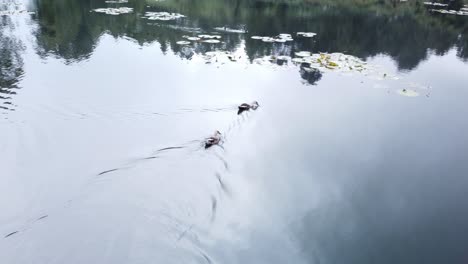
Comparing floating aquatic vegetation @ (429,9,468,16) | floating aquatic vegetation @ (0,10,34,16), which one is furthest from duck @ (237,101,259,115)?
floating aquatic vegetation @ (429,9,468,16)

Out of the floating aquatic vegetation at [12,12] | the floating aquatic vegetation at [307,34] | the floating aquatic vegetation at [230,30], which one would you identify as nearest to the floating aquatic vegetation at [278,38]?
the floating aquatic vegetation at [307,34]

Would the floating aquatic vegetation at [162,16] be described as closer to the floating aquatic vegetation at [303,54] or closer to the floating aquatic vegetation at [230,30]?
the floating aquatic vegetation at [230,30]

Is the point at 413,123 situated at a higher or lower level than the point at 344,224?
higher

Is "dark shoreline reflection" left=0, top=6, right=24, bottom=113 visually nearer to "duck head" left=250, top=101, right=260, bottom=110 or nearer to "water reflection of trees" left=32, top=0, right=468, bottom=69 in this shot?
"water reflection of trees" left=32, top=0, right=468, bottom=69

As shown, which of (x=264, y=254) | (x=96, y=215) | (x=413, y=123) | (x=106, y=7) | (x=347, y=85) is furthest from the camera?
(x=106, y=7)

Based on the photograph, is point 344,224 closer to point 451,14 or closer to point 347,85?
point 347,85

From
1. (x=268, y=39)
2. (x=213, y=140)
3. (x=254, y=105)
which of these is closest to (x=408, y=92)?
(x=254, y=105)

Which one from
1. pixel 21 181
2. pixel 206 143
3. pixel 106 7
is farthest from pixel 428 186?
pixel 106 7
